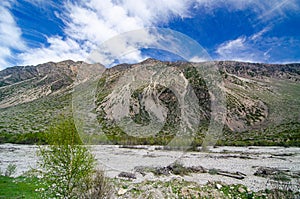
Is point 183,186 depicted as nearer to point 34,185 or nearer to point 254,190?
point 254,190

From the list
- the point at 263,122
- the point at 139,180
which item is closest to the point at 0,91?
the point at 263,122

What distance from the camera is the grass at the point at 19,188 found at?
36.2 feet

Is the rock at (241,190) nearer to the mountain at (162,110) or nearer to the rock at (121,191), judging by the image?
the rock at (121,191)

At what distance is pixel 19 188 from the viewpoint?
40.5 ft

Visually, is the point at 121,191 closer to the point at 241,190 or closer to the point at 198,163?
the point at 241,190

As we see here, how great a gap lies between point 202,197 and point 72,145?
7.03 m

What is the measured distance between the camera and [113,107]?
109 feet

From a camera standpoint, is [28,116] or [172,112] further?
[28,116]

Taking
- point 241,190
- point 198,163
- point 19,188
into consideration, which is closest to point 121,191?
point 19,188

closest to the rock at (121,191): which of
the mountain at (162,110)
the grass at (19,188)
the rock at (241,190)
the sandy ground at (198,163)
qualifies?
the sandy ground at (198,163)

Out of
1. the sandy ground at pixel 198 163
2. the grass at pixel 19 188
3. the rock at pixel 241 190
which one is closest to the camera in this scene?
the grass at pixel 19 188

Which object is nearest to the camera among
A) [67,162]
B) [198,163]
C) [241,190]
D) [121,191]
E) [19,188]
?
[67,162]

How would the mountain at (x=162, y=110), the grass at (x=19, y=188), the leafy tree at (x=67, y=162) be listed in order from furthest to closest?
the mountain at (x=162, y=110)
the grass at (x=19, y=188)
the leafy tree at (x=67, y=162)

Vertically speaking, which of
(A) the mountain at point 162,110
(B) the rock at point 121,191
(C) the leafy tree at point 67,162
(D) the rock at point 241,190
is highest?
(A) the mountain at point 162,110
